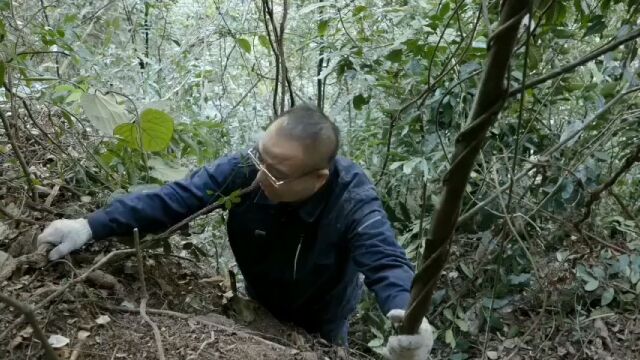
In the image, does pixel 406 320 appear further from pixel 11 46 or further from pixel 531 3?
pixel 11 46

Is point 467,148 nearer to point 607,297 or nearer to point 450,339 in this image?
point 450,339

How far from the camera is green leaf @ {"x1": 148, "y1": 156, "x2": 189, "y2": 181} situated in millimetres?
2322

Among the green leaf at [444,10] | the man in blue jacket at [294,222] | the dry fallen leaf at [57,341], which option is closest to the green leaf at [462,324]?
the man in blue jacket at [294,222]

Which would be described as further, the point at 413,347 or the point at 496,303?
the point at 496,303

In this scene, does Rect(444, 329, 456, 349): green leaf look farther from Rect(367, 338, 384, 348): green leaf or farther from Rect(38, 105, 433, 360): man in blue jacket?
Rect(38, 105, 433, 360): man in blue jacket

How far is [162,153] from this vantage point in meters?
2.49

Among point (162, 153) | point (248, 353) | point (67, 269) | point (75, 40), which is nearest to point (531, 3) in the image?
point (248, 353)

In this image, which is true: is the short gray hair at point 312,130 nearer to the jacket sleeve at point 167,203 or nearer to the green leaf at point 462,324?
the jacket sleeve at point 167,203

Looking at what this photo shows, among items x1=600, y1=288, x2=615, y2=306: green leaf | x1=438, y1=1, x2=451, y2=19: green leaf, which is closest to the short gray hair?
x1=438, y1=1, x2=451, y2=19: green leaf

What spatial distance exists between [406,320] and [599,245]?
2.14 metres

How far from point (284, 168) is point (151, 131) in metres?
→ 0.54

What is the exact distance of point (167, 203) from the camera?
2.12 meters

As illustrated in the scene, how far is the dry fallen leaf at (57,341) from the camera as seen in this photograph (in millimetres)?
1556

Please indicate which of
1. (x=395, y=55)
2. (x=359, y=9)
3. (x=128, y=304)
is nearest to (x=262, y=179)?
(x=128, y=304)
